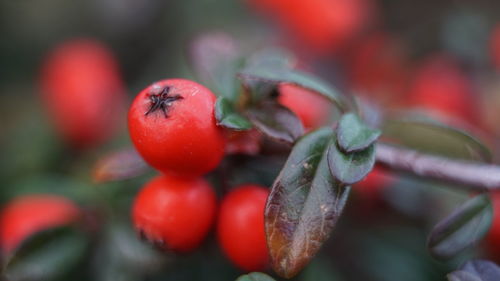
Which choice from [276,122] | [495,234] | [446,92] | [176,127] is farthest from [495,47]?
[176,127]

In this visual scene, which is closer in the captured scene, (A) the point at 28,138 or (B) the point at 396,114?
(B) the point at 396,114

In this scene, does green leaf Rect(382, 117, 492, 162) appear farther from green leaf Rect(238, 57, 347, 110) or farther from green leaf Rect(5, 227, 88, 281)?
green leaf Rect(5, 227, 88, 281)

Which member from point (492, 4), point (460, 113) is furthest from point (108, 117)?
point (492, 4)

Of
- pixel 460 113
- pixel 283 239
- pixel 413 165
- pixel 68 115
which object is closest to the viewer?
pixel 283 239

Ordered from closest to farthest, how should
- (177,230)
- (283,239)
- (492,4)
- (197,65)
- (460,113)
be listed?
(283,239) → (177,230) → (197,65) → (460,113) → (492,4)

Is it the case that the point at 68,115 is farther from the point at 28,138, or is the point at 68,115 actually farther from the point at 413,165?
the point at 413,165

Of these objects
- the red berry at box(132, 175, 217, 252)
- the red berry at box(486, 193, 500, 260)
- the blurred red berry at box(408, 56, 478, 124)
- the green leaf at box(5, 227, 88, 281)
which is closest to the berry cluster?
the red berry at box(132, 175, 217, 252)

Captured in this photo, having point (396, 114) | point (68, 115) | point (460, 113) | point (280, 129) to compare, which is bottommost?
point (460, 113)

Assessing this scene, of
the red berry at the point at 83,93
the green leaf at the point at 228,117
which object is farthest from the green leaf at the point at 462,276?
the red berry at the point at 83,93
